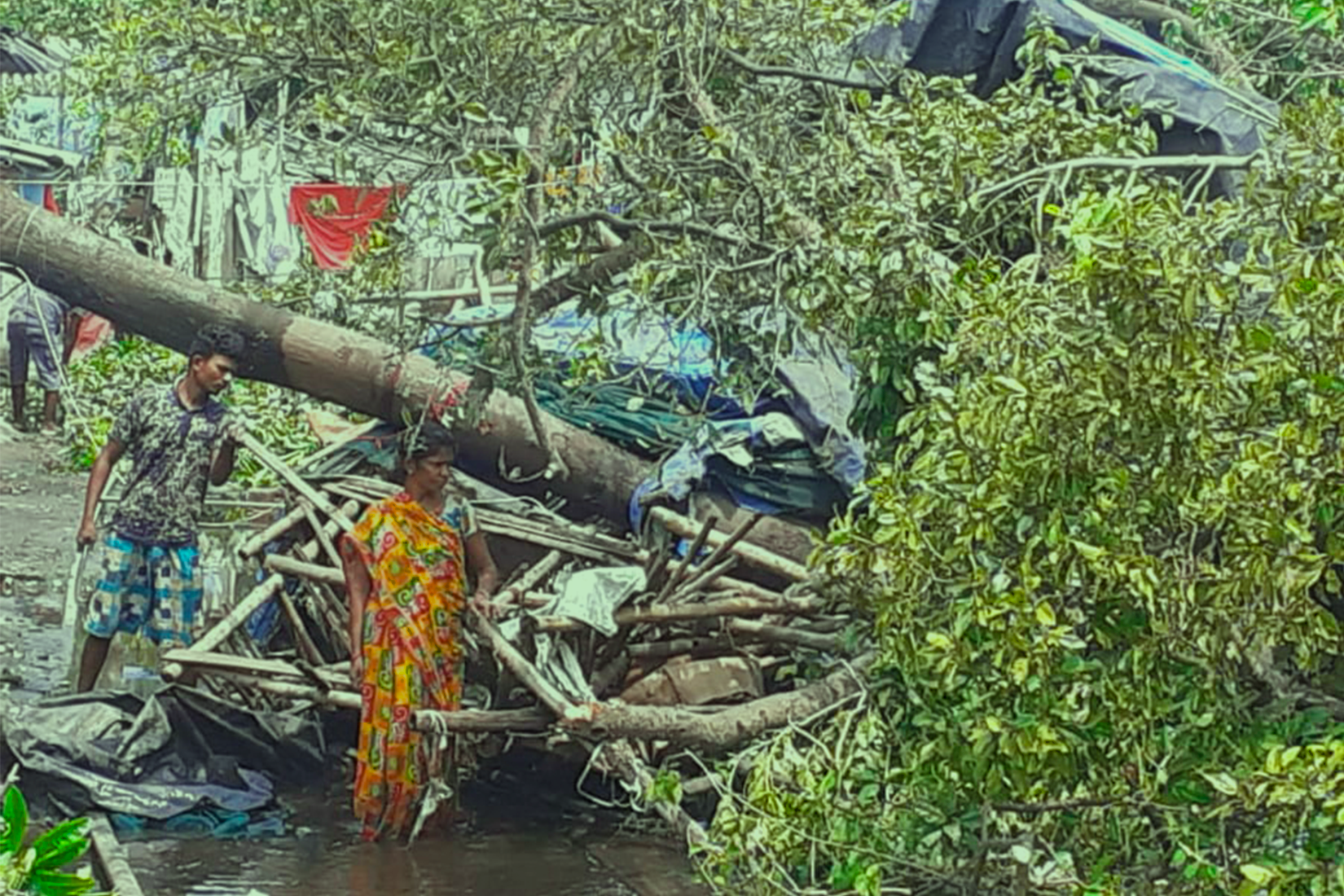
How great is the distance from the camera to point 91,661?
860 cm

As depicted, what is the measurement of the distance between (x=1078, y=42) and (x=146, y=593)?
172 inches

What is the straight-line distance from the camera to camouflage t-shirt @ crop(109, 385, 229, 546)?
8.64 m

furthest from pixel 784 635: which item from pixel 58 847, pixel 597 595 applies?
pixel 58 847

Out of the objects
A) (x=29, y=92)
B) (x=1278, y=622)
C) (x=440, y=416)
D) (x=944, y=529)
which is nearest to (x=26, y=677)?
(x=440, y=416)

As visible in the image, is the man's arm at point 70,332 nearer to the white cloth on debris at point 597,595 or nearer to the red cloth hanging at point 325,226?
the red cloth hanging at point 325,226

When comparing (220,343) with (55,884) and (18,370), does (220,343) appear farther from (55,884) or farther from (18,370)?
(18,370)

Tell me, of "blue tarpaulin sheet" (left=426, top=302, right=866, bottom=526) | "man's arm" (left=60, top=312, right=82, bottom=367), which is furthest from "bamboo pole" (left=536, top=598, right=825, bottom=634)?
"man's arm" (left=60, top=312, right=82, bottom=367)

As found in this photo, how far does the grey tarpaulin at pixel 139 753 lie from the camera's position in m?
7.46

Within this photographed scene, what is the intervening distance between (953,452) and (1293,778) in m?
0.98

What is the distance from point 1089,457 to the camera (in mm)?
4133

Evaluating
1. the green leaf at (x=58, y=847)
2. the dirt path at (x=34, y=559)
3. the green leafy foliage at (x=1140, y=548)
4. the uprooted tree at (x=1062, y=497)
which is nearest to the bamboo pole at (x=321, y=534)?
the dirt path at (x=34, y=559)

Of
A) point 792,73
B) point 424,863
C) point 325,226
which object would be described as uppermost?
point 792,73

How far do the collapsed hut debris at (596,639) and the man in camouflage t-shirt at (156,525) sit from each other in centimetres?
34

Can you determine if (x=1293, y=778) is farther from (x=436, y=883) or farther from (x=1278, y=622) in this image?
(x=436, y=883)
